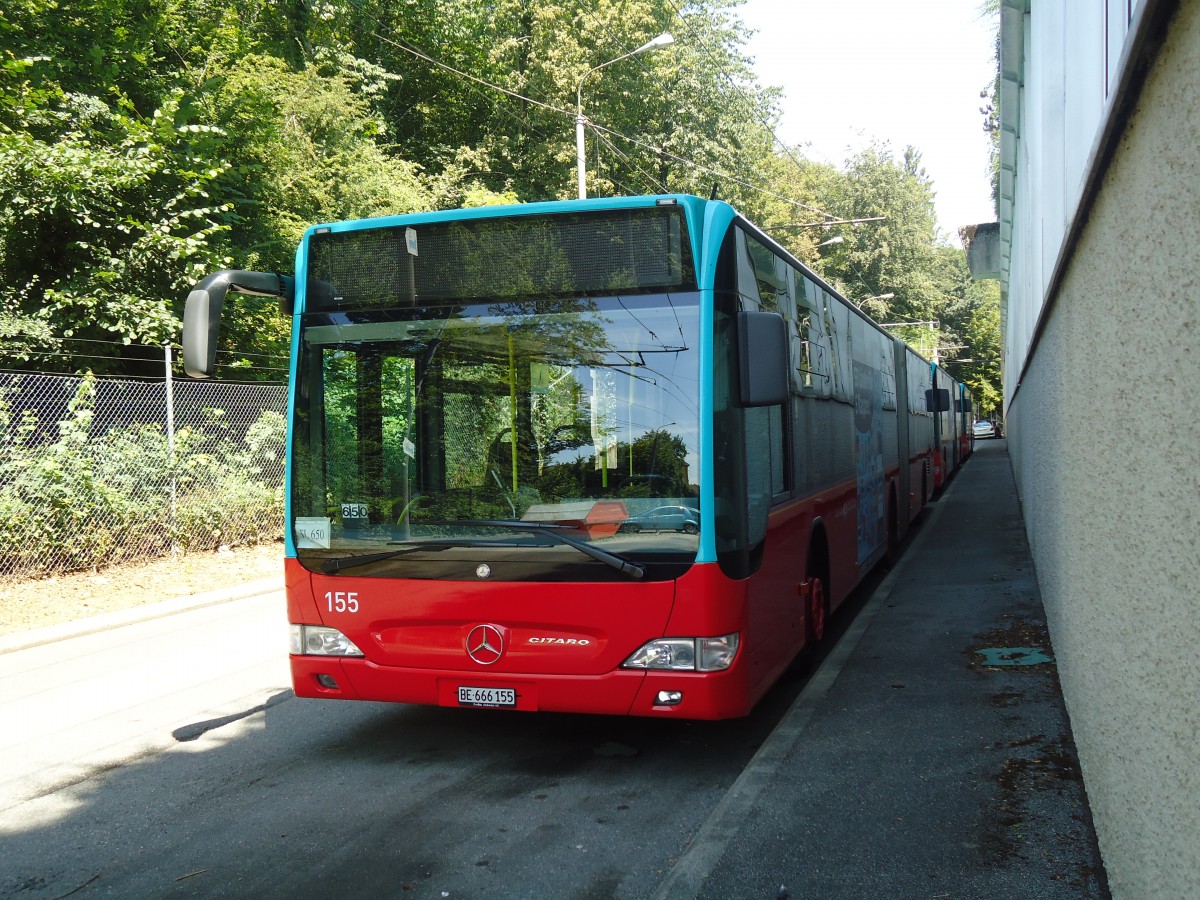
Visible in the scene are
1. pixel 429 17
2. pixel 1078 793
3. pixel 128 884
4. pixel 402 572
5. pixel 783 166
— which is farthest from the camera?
pixel 783 166

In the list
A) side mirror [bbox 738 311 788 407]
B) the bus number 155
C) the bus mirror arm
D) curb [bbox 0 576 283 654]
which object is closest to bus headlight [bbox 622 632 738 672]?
side mirror [bbox 738 311 788 407]

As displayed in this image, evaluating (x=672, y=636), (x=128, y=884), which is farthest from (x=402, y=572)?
(x=128, y=884)

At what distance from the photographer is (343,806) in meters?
5.07

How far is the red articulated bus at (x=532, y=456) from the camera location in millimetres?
5086

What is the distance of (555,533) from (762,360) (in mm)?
1265

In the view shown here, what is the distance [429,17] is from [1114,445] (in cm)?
3424

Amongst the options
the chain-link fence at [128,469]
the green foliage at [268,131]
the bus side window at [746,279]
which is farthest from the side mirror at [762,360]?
the chain-link fence at [128,469]

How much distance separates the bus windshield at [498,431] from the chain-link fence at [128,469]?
26.0ft

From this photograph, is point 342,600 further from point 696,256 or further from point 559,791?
point 696,256

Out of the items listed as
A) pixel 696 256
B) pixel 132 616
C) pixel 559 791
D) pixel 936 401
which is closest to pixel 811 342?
pixel 696 256

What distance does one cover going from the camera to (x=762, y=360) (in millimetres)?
5062

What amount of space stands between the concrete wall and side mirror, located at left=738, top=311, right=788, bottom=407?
4.19 ft

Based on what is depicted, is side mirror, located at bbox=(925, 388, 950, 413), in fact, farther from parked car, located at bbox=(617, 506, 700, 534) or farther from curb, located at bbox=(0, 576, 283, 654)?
parked car, located at bbox=(617, 506, 700, 534)

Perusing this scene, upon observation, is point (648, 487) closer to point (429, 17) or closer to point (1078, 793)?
point (1078, 793)
